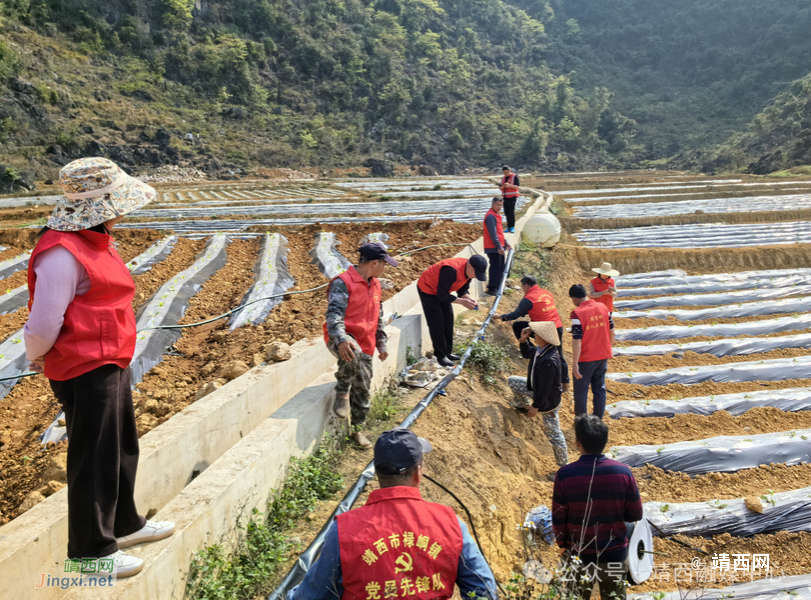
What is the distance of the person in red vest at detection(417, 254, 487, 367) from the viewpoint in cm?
550

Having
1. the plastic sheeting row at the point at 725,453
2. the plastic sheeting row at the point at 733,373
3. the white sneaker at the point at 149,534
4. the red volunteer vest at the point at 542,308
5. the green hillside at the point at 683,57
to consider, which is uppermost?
the green hillside at the point at 683,57

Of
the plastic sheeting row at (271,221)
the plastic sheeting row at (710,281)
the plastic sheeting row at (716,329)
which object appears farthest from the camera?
the plastic sheeting row at (271,221)

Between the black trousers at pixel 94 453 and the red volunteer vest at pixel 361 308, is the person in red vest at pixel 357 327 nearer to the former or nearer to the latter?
the red volunteer vest at pixel 361 308

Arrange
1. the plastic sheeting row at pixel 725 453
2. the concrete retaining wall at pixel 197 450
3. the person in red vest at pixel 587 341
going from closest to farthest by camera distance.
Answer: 1. the concrete retaining wall at pixel 197 450
2. the plastic sheeting row at pixel 725 453
3. the person in red vest at pixel 587 341

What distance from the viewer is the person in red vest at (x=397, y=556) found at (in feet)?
5.70

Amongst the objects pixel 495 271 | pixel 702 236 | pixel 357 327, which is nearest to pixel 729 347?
pixel 495 271

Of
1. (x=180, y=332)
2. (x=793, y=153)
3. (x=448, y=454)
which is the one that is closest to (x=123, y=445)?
(x=448, y=454)

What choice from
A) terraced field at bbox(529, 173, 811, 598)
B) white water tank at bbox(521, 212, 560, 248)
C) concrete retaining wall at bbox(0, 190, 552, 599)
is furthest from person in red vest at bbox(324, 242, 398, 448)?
white water tank at bbox(521, 212, 560, 248)

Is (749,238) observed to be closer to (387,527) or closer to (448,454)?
(448,454)

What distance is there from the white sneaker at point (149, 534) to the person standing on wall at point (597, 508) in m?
2.13

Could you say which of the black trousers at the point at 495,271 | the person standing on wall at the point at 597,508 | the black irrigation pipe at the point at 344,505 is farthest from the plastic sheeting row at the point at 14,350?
the black trousers at the point at 495,271

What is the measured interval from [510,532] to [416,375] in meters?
1.93

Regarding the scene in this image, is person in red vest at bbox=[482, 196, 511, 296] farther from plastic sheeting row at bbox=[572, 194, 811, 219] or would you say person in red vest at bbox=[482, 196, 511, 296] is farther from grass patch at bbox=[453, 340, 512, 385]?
plastic sheeting row at bbox=[572, 194, 811, 219]

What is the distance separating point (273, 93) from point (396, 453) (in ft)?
174
